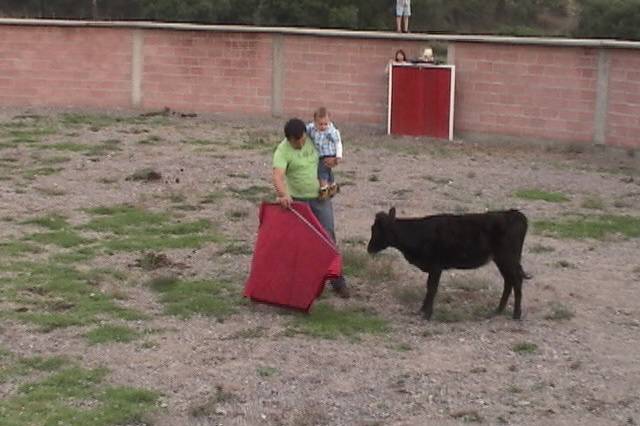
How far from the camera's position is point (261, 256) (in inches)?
354

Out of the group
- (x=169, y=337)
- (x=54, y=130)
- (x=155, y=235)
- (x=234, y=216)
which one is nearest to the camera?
(x=169, y=337)

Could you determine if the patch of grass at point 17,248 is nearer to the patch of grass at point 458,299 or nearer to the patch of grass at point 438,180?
the patch of grass at point 458,299

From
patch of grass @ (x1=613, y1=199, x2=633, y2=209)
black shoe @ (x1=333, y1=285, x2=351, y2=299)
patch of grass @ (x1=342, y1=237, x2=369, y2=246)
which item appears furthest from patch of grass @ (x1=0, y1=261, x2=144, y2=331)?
patch of grass @ (x1=613, y1=199, x2=633, y2=209)

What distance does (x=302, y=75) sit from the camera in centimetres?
2127

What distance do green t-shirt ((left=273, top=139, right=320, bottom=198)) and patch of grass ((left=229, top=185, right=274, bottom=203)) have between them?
4365 mm

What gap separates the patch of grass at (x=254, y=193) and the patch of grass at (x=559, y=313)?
5.17 meters

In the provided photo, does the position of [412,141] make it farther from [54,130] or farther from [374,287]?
[374,287]

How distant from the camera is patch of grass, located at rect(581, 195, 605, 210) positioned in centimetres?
1385

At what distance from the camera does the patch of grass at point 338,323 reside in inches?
328

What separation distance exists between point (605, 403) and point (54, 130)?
1408 cm

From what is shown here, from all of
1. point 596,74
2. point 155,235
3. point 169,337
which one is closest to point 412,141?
point 596,74

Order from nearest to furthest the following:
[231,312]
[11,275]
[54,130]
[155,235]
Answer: [231,312] → [11,275] → [155,235] → [54,130]

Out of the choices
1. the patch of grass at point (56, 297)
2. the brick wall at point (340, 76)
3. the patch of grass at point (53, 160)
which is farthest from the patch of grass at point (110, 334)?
the brick wall at point (340, 76)

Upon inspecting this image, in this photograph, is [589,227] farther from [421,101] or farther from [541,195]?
[421,101]
